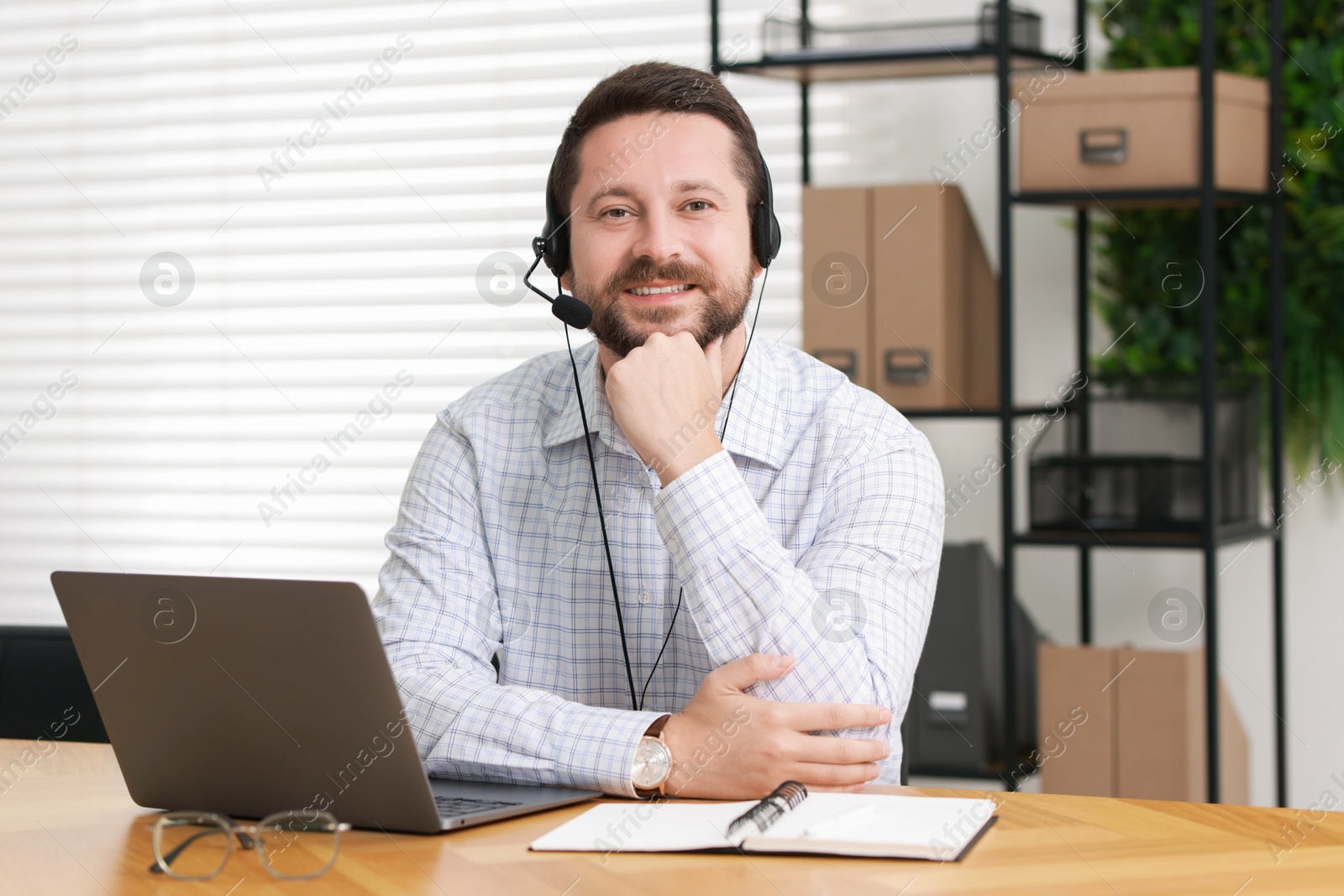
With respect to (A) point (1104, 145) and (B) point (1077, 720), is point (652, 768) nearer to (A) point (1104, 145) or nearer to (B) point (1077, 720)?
(B) point (1077, 720)

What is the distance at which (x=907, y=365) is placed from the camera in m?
2.26

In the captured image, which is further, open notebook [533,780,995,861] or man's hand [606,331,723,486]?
man's hand [606,331,723,486]

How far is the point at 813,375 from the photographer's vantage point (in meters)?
1.57

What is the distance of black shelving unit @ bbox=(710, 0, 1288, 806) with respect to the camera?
2109 mm

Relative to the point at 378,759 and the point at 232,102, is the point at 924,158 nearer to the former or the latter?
the point at 232,102

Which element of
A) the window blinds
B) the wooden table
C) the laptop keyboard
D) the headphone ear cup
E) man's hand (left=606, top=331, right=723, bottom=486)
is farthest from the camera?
the window blinds

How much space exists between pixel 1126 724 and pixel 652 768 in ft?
4.43

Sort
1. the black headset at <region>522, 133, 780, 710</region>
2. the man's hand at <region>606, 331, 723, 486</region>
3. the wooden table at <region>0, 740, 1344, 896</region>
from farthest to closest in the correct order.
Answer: the black headset at <region>522, 133, 780, 710</region> → the man's hand at <region>606, 331, 723, 486</region> → the wooden table at <region>0, 740, 1344, 896</region>

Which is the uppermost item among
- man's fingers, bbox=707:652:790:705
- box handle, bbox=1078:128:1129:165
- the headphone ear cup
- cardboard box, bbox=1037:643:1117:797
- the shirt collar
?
box handle, bbox=1078:128:1129:165

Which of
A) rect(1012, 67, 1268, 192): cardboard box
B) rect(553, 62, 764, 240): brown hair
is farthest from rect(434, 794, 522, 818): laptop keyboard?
rect(1012, 67, 1268, 192): cardboard box

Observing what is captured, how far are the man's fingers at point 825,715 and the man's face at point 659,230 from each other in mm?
516

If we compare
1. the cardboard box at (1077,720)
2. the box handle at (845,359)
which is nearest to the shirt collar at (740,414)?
the box handle at (845,359)

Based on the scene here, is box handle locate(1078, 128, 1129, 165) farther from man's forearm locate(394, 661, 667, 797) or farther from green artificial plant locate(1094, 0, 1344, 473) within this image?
man's forearm locate(394, 661, 667, 797)

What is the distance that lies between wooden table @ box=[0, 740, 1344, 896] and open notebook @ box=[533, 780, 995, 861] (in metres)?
0.01
